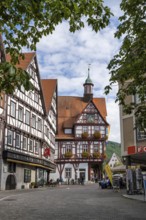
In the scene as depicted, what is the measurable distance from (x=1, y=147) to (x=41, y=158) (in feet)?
38.6

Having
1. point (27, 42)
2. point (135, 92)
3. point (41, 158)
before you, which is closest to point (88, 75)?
point (41, 158)

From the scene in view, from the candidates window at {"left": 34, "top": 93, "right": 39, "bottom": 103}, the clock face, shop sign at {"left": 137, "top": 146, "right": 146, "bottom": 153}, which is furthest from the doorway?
the clock face

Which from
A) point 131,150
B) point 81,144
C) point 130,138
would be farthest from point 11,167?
point 81,144

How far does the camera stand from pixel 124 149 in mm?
28281

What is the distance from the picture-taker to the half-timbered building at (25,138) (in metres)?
31.8

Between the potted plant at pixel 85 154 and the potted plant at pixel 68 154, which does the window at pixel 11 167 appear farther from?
the potted plant at pixel 85 154

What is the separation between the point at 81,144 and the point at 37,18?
187 ft

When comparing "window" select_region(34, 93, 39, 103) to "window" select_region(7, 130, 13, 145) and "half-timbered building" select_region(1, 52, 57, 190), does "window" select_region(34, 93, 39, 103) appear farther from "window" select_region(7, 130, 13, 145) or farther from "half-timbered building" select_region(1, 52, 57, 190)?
"window" select_region(7, 130, 13, 145)

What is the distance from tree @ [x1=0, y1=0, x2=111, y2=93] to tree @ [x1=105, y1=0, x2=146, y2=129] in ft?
13.6

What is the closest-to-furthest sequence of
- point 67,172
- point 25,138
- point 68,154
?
point 25,138 → point 68,154 → point 67,172

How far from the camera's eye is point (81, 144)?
6319 cm

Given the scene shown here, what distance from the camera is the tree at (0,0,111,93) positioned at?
234 inches

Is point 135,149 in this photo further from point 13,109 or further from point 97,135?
point 97,135

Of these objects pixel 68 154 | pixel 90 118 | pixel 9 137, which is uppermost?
pixel 90 118
